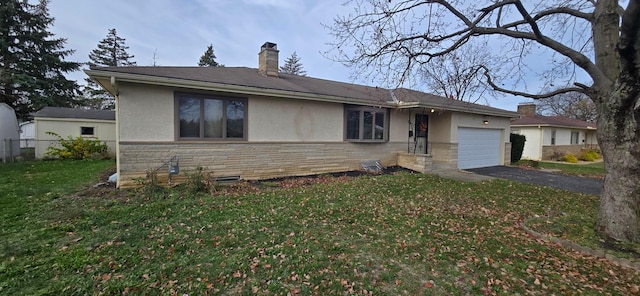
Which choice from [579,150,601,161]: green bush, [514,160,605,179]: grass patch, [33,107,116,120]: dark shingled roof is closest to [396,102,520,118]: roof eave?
[514,160,605,179]: grass patch

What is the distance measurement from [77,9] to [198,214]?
12.0 metres

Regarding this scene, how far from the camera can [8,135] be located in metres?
14.9

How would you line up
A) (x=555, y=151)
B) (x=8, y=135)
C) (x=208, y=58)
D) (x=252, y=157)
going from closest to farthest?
(x=252, y=157) → (x=8, y=135) → (x=555, y=151) → (x=208, y=58)

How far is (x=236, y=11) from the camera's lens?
11.0 meters

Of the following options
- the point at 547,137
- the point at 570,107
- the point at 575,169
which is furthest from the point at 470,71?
the point at 570,107

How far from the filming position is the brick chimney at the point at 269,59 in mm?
10742

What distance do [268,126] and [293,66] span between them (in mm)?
33996

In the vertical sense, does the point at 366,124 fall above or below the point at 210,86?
below

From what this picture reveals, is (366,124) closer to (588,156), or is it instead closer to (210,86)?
(210,86)

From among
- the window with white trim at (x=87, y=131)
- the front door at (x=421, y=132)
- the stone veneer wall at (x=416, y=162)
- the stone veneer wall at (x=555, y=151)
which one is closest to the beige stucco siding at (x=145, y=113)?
the stone veneer wall at (x=416, y=162)

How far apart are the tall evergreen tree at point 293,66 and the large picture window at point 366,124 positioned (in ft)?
103

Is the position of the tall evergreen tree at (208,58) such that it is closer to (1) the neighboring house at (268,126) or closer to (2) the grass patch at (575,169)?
(1) the neighboring house at (268,126)

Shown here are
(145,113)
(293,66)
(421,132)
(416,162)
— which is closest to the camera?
(145,113)

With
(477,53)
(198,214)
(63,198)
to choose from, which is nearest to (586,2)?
(477,53)
